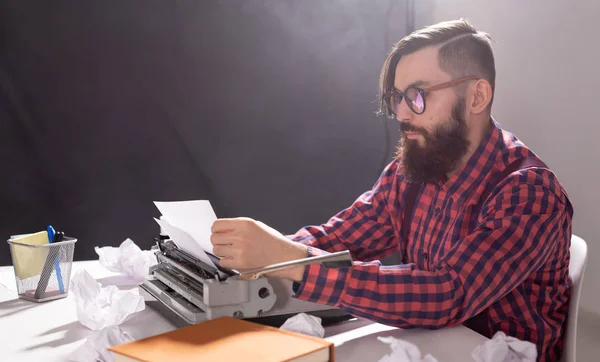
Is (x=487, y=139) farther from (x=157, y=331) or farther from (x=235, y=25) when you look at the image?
(x=235, y=25)

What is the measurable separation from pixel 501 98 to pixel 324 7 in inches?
34.1

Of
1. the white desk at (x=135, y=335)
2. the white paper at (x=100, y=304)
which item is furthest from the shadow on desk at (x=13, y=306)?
the white paper at (x=100, y=304)

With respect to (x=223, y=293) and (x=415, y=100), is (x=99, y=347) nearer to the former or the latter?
(x=223, y=293)

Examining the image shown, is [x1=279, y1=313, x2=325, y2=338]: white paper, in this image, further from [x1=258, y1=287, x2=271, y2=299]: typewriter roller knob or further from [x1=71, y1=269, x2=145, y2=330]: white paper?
[x1=71, y1=269, x2=145, y2=330]: white paper

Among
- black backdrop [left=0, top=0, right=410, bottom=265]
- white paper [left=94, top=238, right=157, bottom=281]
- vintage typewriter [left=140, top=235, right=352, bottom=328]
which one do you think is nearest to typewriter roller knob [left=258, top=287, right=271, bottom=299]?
vintage typewriter [left=140, top=235, right=352, bottom=328]

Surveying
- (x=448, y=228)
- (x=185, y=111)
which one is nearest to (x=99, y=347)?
(x=448, y=228)

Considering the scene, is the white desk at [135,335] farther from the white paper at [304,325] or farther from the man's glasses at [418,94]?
the man's glasses at [418,94]

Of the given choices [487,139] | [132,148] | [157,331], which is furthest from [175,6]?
[157,331]

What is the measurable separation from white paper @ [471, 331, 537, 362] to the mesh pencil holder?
0.88 metres

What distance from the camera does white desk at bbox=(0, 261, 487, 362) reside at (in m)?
0.95

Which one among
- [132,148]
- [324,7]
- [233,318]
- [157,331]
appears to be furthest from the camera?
[324,7]

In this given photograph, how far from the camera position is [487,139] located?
1341 millimetres

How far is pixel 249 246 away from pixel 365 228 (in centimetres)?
62

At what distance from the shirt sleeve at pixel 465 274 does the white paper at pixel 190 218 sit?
194 mm
